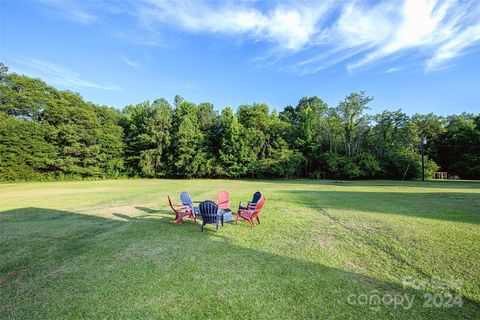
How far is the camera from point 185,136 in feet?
97.3

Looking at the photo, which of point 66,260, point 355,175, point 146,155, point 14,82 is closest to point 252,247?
point 66,260

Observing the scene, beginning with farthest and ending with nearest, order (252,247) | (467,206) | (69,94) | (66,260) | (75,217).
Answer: (69,94) → (467,206) → (75,217) → (252,247) → (66,260)

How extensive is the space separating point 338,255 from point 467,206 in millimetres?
8789

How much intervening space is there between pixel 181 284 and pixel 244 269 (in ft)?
3.63

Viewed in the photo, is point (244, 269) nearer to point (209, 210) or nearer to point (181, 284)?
point (181, 284)

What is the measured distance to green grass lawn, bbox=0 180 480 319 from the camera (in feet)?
8.88

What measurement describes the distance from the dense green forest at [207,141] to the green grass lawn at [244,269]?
75.2 ft

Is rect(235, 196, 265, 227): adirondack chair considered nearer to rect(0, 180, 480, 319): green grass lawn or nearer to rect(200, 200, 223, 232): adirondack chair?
rect(0, 180, 480, 319): green grass lawn

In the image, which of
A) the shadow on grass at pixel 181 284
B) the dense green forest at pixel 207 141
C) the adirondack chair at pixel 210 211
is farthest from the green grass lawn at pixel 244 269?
the dense green forest at pixel 207 141

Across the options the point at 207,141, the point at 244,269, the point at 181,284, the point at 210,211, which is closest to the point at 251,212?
the point at 210,211

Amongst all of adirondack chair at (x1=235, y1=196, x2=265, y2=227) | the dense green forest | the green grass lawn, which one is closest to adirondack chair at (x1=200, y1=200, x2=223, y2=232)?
the green grass lawn

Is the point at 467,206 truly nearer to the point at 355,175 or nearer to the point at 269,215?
the point at 269,215

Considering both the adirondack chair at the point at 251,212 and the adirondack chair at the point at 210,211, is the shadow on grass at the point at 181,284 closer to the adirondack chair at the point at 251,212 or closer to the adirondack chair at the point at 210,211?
the adirondack chair at the point at 210,211

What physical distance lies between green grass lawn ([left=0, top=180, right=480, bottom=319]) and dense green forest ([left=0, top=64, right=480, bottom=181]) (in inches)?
903
